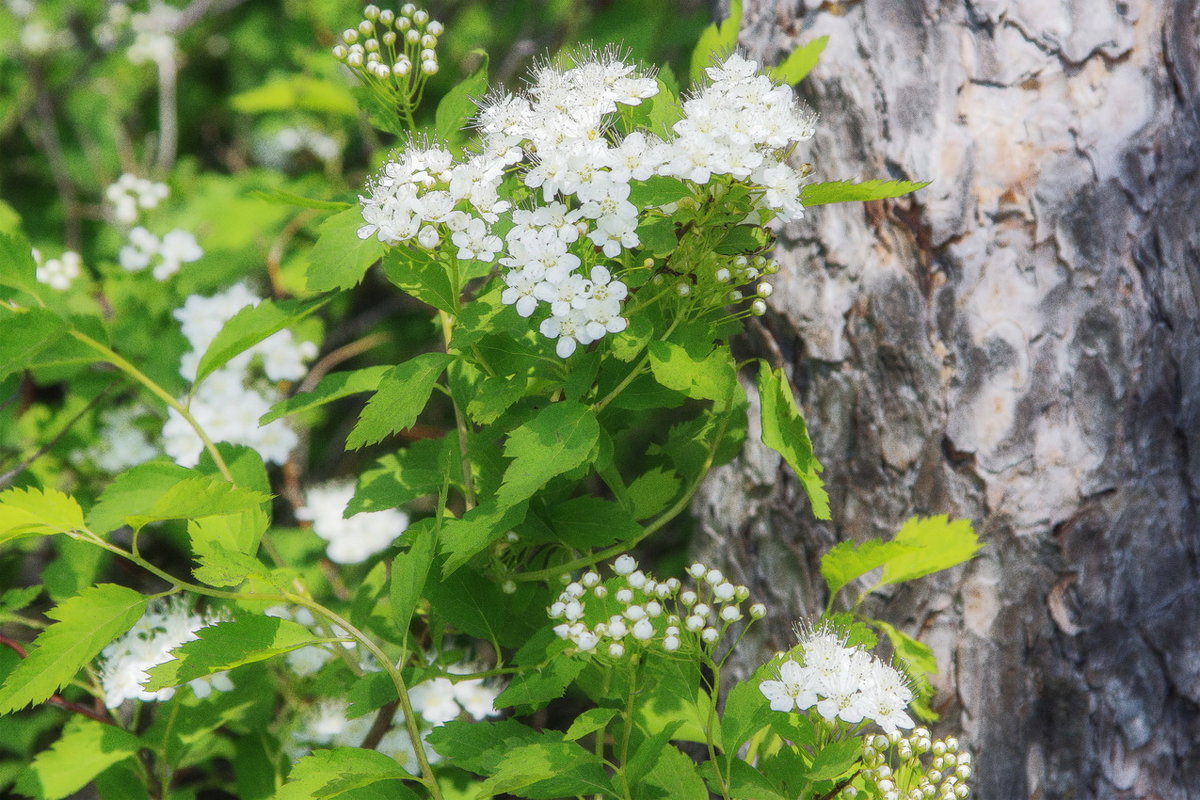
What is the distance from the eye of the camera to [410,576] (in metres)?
1.29

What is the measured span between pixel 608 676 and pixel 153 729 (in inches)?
34.2

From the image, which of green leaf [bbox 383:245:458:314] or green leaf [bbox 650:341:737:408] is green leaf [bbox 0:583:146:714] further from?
green leaf [bbox 650:341:737:408]

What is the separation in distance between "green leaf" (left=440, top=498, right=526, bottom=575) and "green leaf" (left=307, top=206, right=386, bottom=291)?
13.8 inches

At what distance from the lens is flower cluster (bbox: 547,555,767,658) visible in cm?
120

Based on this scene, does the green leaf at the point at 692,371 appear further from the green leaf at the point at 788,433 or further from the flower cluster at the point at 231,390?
the flower cluster at the point at 231,390

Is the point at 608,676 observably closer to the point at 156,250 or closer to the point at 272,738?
the point at 272,738

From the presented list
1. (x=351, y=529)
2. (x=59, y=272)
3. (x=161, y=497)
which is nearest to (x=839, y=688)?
(x=161, y=497)

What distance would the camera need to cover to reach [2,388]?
182cm

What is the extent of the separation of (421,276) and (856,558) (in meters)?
0.72

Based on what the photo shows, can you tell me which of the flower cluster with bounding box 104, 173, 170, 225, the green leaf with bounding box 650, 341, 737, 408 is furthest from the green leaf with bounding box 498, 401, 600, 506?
the flower cluster with bounding box 104, 173, 170, 225

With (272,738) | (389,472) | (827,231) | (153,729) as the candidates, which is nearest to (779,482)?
(827,231)

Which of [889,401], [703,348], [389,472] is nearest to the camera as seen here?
[703,348]

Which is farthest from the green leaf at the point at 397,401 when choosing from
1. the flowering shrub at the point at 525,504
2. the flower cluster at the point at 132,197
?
the flower cluster at the point at 132,197

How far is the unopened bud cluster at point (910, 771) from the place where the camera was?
1241 millimetres
